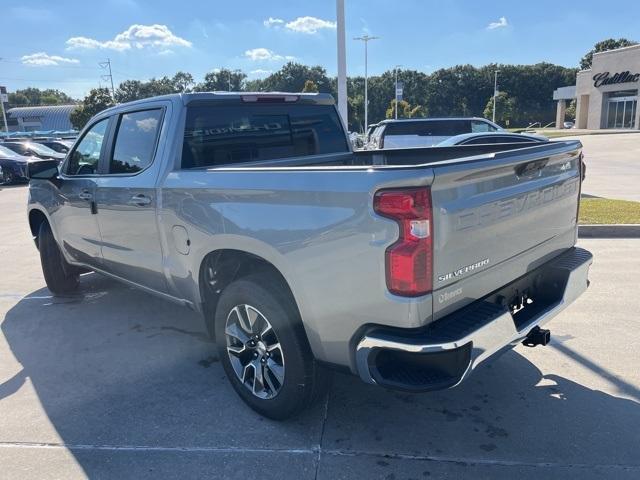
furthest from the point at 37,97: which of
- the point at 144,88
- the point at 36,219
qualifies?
the point at 36,219

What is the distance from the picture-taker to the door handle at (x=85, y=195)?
4.56m

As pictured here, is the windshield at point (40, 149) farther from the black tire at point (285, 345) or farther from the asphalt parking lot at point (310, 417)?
the black tire at point (285, 345)

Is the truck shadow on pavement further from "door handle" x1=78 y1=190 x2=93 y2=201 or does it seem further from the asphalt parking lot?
"door handle" x1=78 y1=190 x2=93 y2=201

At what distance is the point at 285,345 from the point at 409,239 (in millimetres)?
1029

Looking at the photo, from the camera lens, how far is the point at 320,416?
3.32m

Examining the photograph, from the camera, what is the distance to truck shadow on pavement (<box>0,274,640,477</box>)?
9.63 feet

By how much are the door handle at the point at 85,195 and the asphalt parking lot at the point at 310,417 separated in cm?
125

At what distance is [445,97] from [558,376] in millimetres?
101781

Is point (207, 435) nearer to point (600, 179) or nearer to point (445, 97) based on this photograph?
point (600, 179)

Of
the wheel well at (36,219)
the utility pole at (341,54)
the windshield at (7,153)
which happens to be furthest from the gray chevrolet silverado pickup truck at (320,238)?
the windshield at (7,153)

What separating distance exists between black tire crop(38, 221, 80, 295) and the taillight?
15.0ft

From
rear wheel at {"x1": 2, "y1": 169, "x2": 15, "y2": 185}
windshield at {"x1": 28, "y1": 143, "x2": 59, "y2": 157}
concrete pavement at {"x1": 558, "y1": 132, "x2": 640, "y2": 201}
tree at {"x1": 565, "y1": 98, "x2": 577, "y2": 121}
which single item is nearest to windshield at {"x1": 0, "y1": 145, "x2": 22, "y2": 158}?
rear wheel at {"x1": 2, "y1": 169, "x2": 15, "y2": 185}

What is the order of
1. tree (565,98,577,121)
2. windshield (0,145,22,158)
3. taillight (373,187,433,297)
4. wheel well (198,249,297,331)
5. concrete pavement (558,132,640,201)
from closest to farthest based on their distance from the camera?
taillight (373,187,433,297) → wheel well (198,249,297,331) → concrete pavement (558,132,640,201) → windshield (0,145,22,158) → tree (565,98,577,121)

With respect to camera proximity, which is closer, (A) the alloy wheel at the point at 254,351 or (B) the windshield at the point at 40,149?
(A) the alloy wheel at the point at 254,351
